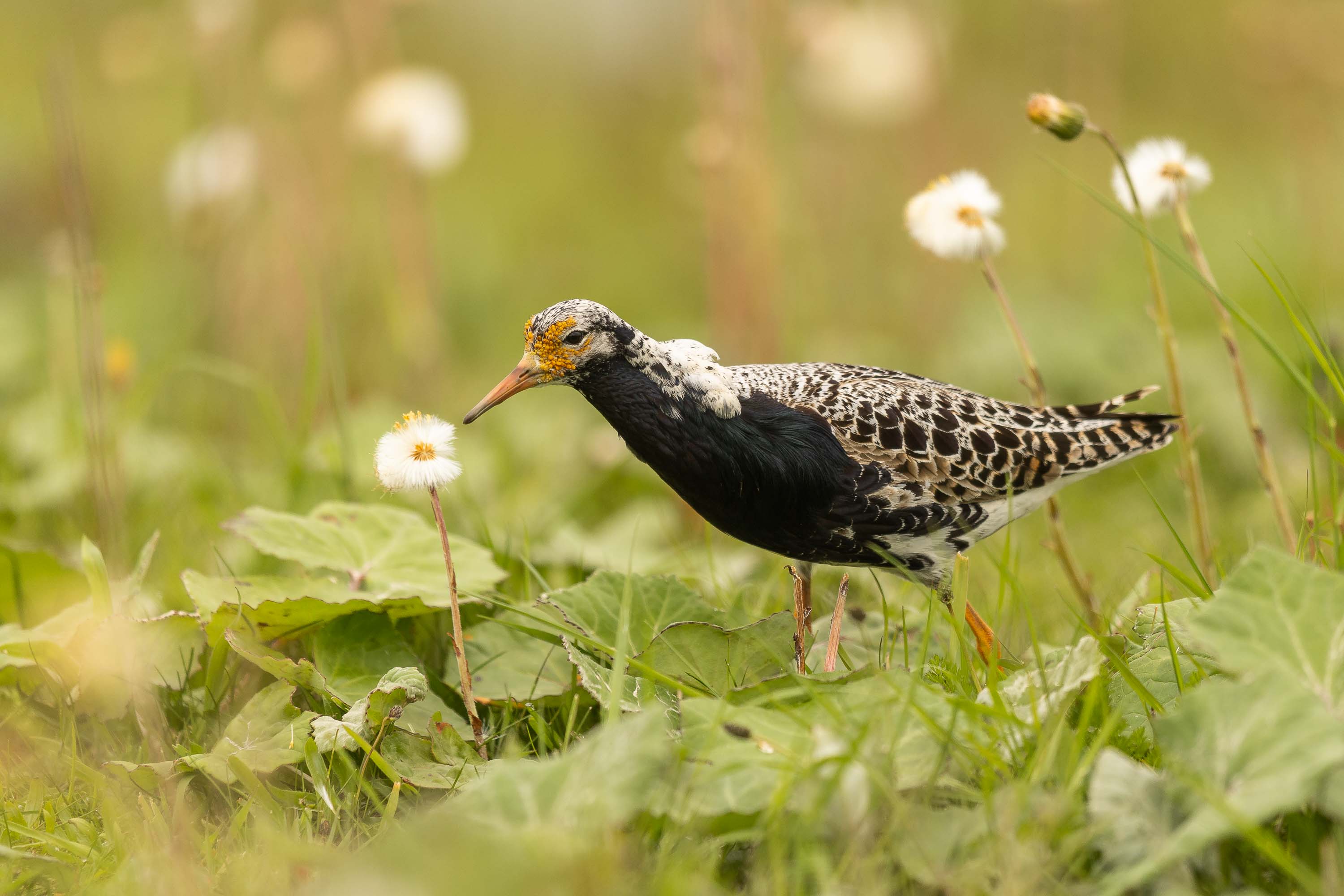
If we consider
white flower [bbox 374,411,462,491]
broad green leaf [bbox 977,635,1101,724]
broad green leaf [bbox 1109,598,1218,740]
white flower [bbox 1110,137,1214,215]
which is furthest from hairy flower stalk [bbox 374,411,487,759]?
white flower [bbox 1110,137,1214,215]

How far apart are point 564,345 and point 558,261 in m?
8.19

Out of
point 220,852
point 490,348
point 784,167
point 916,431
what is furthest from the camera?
point 490,348

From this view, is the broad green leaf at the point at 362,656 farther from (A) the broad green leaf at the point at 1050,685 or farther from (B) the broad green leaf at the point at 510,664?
(A) the broad green leaf at the point at 1050,685

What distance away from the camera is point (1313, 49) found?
6.85m

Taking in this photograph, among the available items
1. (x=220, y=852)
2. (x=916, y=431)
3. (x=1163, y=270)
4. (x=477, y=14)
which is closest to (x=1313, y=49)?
(x=1163, y=270)

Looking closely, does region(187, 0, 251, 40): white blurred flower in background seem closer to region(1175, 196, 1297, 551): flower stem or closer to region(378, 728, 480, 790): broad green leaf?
region(378, 728, 480, 790): broad green leaf

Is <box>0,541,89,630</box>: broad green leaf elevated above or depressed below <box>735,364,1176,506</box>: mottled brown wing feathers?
below

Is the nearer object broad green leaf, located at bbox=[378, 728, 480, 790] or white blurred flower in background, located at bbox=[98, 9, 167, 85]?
broad green leaf, located at bbox=[378, 728, 480, 790]

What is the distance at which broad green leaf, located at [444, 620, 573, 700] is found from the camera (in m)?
3.25

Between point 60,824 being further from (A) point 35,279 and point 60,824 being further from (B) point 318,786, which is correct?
(A) point 35,279

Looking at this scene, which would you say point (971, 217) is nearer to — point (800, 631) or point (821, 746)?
point (800, 631)

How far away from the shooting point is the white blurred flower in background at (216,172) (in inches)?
230

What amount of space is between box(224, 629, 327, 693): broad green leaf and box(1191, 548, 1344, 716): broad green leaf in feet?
6.90

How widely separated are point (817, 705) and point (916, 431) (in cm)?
118
